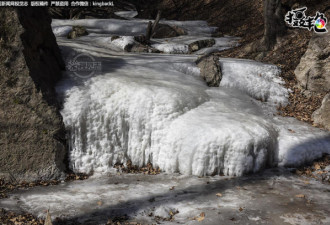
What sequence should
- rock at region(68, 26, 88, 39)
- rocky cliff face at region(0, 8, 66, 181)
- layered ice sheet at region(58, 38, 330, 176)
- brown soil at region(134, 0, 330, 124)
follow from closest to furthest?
rocky cliff face at region(0, 8, 66, 181) < layered ice sheet at region(58, 38, 330, 176) < brown soil at region(134, 0, 330, 124) < rock at region(68, 26, 88, 39)

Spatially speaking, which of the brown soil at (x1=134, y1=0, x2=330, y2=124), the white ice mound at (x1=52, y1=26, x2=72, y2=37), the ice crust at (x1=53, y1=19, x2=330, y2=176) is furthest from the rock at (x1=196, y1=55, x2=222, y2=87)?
the white ice mound at (x1=52, y1=26, x2=72, y2=37)

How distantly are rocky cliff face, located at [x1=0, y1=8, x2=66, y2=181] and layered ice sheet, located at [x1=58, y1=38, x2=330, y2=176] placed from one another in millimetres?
404

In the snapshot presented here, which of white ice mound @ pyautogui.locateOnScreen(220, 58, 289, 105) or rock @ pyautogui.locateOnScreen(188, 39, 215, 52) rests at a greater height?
rock @ pyautogui.locateOnScreen(188, 39, 215, 52)

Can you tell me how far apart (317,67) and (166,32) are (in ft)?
30.8

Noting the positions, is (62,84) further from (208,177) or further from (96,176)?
(208,177)

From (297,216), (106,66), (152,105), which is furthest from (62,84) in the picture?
(297,216)

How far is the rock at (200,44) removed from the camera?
15906 millimetres

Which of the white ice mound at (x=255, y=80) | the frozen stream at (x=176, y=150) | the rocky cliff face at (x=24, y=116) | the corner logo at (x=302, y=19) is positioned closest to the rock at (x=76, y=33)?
the frozen stream at (x=176, y=150)

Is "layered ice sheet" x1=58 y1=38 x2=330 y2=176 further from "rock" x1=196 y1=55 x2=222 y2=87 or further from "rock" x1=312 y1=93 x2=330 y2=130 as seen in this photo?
"rock" x1=196 y1=55 x2=222 y2=87

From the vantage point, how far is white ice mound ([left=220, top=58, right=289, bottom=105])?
10547mm

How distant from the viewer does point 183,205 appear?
6.16 meters

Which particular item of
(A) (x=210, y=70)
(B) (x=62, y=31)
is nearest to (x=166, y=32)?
(B) (x=62, y=31)

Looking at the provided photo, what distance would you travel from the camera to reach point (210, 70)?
10.6 meters

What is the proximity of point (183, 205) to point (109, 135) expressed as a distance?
2.68 meters
